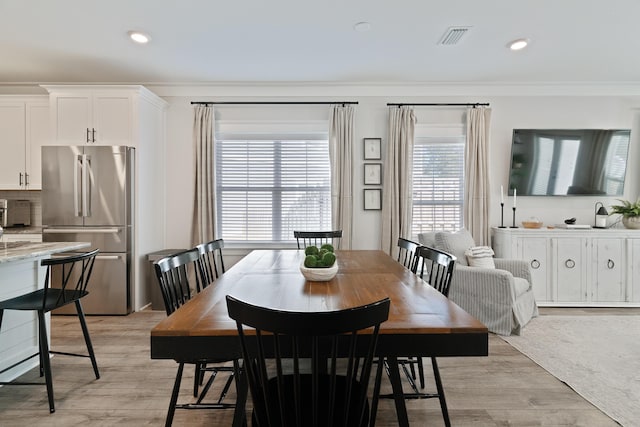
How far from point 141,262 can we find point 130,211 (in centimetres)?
59

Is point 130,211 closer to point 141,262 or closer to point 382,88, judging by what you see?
point 141,262

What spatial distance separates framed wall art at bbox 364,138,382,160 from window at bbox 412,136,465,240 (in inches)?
18.9

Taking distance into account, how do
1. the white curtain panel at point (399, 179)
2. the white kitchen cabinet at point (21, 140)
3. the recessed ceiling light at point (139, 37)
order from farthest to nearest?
the white curtain panel at point (399, 179), the white kitchen cabinet at point (21, 140), the recessed ceiling light at point (139, 37)

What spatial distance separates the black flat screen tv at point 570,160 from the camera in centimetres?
434

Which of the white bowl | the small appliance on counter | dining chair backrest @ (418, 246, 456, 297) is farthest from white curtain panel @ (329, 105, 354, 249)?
the small appliance on counter

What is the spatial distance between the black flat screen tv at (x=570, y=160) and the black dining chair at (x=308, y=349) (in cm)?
409

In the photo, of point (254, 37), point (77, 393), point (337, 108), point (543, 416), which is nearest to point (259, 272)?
point (77, 393)

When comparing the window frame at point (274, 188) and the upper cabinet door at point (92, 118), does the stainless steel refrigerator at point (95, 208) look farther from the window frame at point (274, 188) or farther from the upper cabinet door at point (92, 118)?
the window frame at point (274, 188)

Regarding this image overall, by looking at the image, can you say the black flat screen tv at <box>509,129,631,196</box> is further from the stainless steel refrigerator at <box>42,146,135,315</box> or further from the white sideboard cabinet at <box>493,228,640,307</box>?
the stainless steel refrigerator at <box>42,146,135,315</box>

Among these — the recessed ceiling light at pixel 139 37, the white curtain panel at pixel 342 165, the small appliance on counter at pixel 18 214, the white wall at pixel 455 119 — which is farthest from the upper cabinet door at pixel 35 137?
the white curtain panel at pixel 342 165

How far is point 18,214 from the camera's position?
172 inches

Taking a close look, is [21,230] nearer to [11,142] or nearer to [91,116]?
[11,142]

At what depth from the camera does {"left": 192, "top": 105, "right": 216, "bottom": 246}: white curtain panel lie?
4.33 meters

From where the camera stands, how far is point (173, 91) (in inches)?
175
